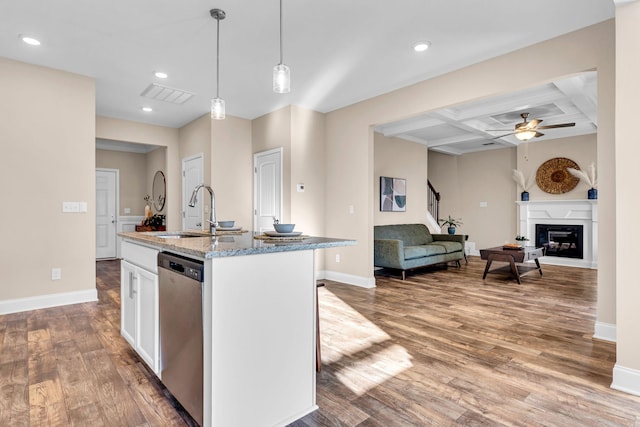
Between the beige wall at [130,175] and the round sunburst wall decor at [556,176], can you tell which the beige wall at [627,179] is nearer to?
the round sunburst wall decor at [556,176]

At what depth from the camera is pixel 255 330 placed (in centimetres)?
160

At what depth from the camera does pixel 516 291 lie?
4.54 metres

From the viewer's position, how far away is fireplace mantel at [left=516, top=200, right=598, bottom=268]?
638 centimetres

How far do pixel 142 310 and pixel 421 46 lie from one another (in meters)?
3.24

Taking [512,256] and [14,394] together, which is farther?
[512,256]

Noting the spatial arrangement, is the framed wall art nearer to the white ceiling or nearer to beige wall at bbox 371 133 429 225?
beige wall at bbox 371 133 429 225

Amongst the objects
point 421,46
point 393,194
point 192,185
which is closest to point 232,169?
point 192,185

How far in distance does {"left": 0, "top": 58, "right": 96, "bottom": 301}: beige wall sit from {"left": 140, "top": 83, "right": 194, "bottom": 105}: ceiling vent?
24.6 inches

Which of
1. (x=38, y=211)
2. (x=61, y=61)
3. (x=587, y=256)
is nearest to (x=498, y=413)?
(x=38, y=211)

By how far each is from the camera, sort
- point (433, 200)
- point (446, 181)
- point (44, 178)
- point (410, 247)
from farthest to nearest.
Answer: point (446, 181), point (433, 200), point (410, 247), point (44, 178)

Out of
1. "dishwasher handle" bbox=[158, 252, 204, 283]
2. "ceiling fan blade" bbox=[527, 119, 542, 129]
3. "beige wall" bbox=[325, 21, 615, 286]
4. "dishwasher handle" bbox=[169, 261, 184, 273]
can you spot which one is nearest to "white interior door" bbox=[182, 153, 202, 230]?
"beige wall" bbox=[325, 21, 615, 286]

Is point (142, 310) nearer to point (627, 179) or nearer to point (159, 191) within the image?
point (627, 179)

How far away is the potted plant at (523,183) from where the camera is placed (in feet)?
23.7

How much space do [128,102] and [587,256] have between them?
822 cm
